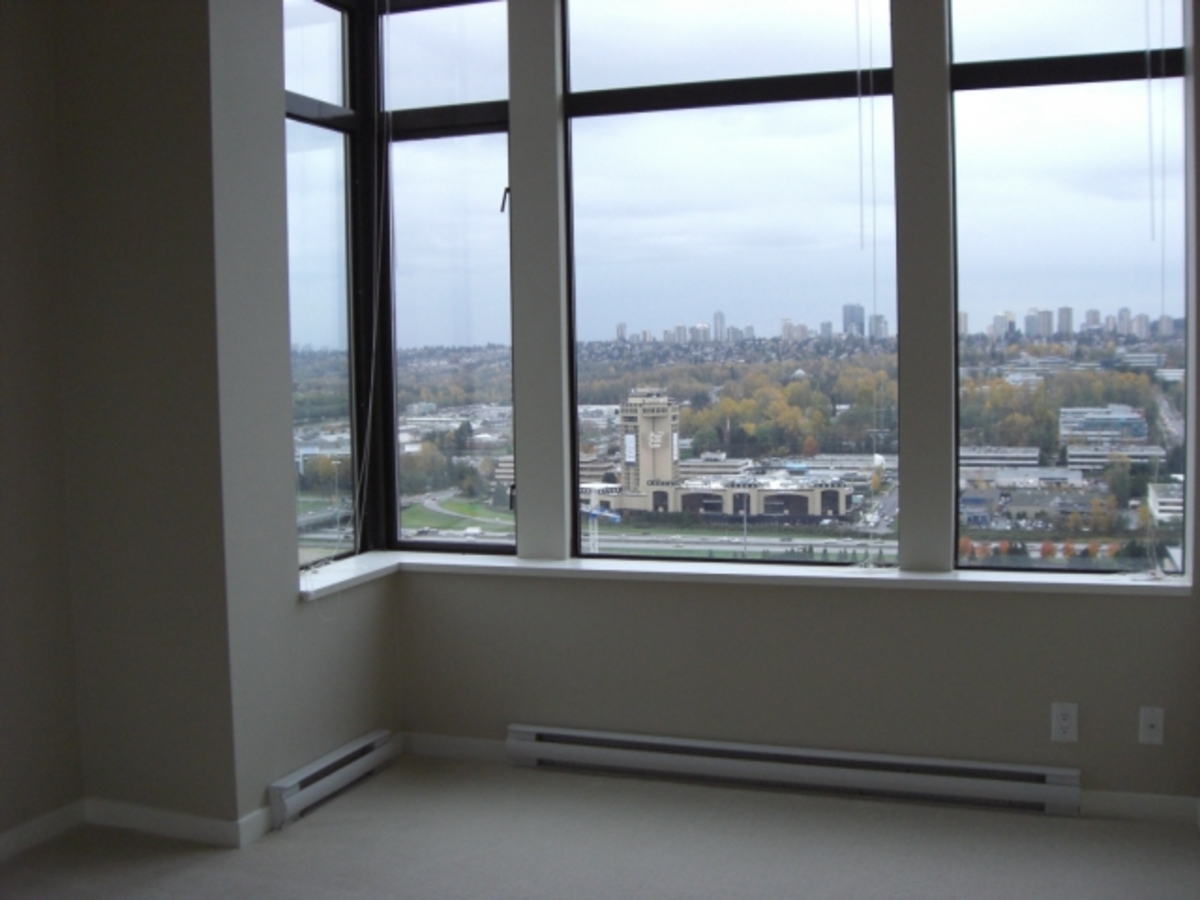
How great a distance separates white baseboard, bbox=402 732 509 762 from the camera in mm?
4289

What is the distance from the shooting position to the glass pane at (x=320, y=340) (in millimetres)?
4191

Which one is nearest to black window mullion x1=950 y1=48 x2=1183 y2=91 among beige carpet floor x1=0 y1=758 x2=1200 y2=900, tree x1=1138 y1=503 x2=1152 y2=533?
tree x1=1138 y1=503 x2=1152 y2=533

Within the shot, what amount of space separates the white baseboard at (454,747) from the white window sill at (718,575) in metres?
0.64

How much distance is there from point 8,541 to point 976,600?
307cm

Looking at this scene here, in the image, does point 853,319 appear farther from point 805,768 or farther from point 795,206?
point 805,768

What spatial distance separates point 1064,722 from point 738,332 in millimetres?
1733

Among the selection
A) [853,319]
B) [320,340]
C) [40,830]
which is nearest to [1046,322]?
[853,319]

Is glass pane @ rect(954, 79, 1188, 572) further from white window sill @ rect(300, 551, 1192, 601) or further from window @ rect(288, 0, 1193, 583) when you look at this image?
white window sill @ rect(300, 551, 1192, 601)

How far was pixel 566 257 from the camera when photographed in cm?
438

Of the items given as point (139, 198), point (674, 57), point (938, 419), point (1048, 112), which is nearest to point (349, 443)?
point (139, 198)

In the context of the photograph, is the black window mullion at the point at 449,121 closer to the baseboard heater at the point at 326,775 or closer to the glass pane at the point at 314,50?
the glass pane at the point at 314,50

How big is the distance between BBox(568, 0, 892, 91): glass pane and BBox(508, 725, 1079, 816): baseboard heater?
7.88ft

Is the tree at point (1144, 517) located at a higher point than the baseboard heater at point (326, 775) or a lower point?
higher

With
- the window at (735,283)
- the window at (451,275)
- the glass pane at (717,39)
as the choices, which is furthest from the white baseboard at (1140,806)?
the glass pane at (717,39)
